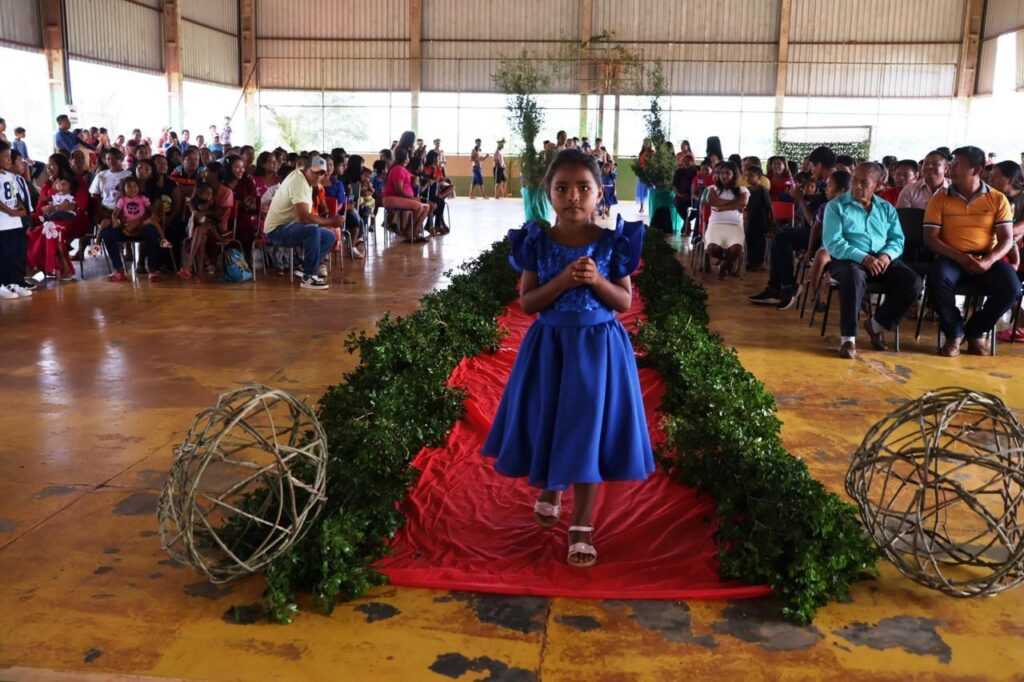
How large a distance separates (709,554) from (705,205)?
777 centimetres

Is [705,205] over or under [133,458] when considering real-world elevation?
over

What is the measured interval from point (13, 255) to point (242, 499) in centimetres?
561

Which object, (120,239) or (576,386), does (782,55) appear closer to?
(120,239)

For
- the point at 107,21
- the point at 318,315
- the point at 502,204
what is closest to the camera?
the point at 318,315

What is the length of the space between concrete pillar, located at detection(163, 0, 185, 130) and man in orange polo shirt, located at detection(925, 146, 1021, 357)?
61.8ft

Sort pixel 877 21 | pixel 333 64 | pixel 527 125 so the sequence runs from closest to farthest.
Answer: pixel 527 125, pixel 877 21, pixel 333 64

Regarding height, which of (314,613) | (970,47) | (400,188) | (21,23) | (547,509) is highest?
(970,47)

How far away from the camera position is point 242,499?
3.39 m

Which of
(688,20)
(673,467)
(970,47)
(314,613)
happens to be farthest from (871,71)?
(314,613)

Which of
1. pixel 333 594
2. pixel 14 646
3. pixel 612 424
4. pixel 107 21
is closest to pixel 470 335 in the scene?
pixel 612 424

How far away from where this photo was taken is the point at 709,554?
118 inches

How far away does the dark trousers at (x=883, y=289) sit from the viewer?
19.8ft

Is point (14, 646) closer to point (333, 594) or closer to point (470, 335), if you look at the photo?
point (333, 594)

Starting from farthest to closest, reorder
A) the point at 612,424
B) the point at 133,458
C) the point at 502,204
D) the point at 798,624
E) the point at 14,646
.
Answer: the point at 502,204
the point at 133,458
the point at 612,424
the point at 798,624
the point at 14,646
